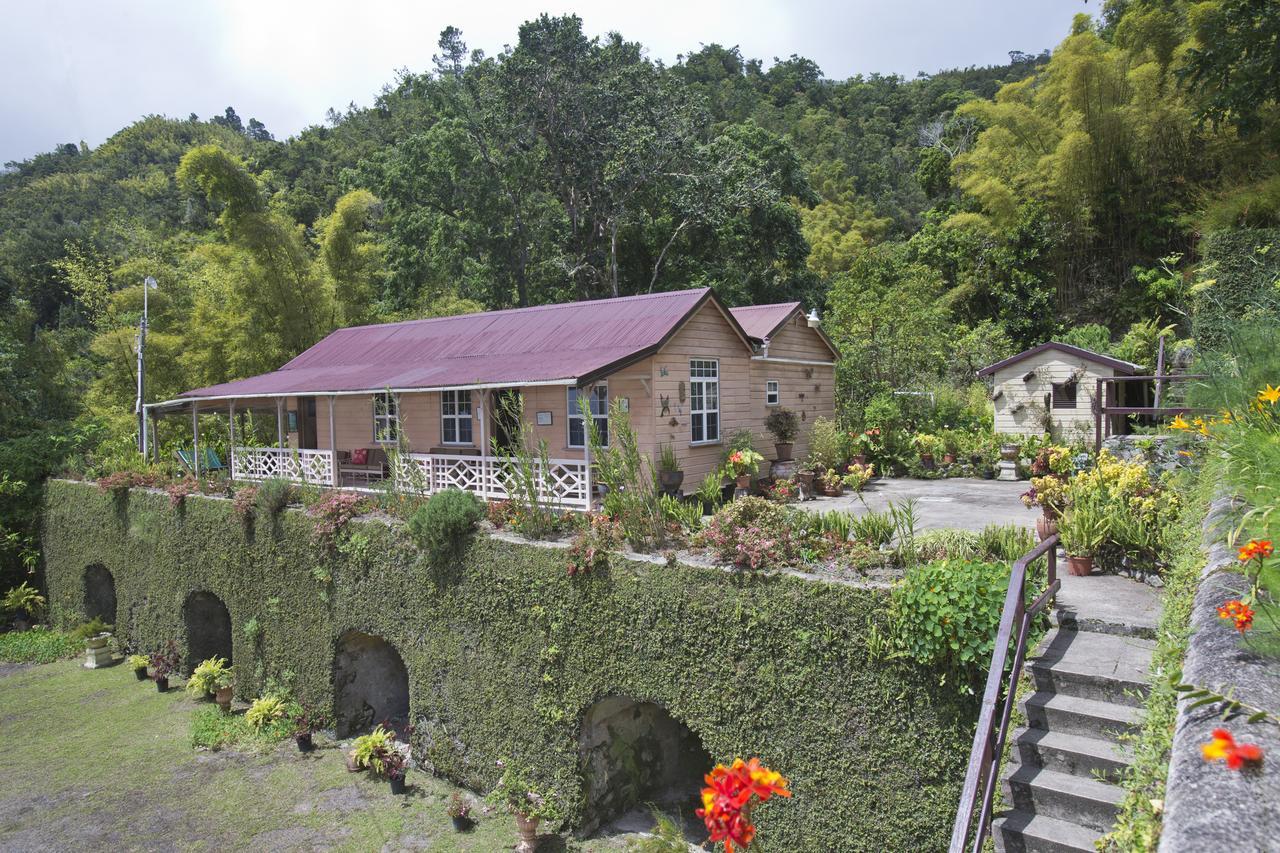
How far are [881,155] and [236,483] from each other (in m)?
48.6

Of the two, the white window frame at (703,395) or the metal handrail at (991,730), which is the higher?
the white window frame at (703,395)

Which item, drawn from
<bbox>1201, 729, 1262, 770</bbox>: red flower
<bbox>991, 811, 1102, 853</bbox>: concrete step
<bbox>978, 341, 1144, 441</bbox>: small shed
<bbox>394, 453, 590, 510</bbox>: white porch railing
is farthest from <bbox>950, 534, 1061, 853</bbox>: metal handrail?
<bbox>978, 341, 1144, 441</bbox>: small shed

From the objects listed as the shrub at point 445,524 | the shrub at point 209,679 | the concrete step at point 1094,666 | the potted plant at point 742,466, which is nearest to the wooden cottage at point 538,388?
the potted plant at point 742,466

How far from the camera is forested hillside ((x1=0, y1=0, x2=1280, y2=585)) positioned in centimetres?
2064

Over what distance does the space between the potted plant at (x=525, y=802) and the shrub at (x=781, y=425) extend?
9.66 metres

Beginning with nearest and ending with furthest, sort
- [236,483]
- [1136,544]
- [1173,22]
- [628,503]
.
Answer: [1136,544], [628,503], [236,483], [1173,22]

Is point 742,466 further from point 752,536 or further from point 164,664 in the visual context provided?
point 164,664

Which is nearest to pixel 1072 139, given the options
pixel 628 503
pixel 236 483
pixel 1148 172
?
pixel 1148 172

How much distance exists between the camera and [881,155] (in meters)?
51.5

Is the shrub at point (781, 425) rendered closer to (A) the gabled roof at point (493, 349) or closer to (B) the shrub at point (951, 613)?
(A) the gabled roof at point (493, 349)

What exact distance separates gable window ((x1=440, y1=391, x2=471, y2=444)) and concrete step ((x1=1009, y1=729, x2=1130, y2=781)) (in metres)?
12.6

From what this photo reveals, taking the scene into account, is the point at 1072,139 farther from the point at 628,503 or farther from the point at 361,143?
the point at 361,143

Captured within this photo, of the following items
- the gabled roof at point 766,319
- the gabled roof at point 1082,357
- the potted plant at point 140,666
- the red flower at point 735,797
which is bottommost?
the potted plant at point 140,666

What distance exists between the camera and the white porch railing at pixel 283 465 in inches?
584
